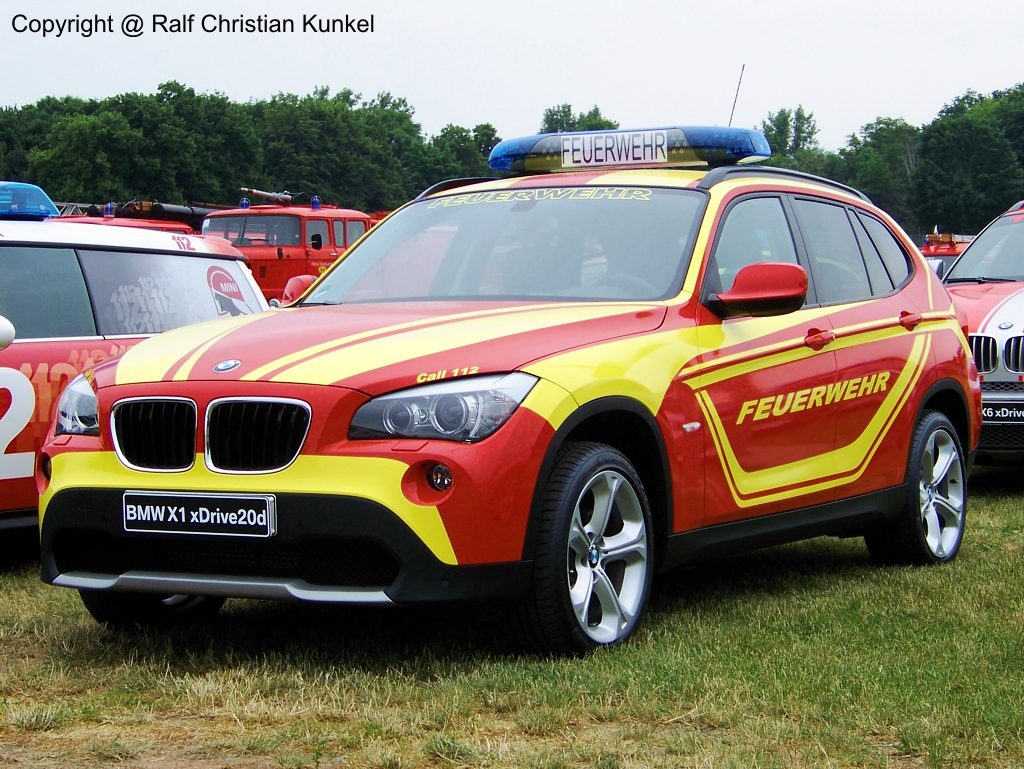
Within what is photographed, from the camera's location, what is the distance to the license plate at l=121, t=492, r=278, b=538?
4520mm

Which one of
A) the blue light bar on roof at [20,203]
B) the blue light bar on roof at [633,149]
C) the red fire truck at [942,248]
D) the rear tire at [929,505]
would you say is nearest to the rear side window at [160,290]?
the blue light bar on roof at [20,203]

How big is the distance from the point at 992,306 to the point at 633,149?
3968 mm

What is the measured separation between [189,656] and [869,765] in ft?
7.55

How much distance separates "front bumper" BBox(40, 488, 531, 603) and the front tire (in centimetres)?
13

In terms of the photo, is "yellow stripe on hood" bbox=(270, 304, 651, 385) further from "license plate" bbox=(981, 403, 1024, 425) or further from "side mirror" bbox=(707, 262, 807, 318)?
"license plate" bbox=(981, 403, 1024, 425)

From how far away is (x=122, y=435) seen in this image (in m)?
4.84

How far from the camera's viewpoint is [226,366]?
4.75 metres

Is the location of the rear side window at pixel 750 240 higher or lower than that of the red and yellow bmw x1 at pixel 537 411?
higher

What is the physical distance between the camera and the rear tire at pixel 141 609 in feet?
17.6

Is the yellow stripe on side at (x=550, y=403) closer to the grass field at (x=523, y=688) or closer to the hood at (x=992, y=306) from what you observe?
the grass field at (x=523, y=688)

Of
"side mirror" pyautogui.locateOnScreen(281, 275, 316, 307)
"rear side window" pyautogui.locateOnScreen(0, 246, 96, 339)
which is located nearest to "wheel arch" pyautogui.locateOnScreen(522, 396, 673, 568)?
"side mirror" pyautogui.locateOnScreen(281, 275, 316, 307)

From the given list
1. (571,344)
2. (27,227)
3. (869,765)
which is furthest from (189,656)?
(27,227)

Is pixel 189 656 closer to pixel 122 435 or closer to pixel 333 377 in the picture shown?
pixel 122 435

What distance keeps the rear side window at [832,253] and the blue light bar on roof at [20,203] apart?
3472 millimetres
